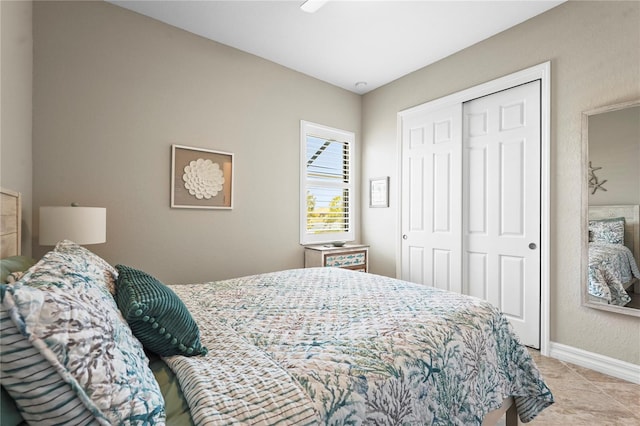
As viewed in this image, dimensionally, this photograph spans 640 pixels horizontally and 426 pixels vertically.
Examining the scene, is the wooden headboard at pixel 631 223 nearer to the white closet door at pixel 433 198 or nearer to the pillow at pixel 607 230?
the pillow at pixel 607 230

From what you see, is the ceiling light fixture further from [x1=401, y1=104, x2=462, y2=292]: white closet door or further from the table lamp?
the table lamp

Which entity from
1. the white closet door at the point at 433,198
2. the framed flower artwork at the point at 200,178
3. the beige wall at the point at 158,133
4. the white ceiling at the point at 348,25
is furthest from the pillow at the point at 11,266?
the white closet door at the point at 433,198

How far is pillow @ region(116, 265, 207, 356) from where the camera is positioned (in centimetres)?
96

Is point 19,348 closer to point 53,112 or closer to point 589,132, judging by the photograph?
point 53,112

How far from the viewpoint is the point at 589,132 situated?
2373 mm

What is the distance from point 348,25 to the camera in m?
2.82

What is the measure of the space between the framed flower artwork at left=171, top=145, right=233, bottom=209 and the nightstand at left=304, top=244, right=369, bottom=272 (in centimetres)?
110

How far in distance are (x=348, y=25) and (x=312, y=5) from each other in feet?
1.63

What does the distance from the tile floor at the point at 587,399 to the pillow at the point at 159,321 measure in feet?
6.43

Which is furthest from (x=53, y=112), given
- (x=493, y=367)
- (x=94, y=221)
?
(x=493, y=367)

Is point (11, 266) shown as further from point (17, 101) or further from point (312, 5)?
point (312, 5)

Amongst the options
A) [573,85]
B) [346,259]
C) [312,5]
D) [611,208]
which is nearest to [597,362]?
[611,208]

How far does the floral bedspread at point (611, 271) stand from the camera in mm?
2195

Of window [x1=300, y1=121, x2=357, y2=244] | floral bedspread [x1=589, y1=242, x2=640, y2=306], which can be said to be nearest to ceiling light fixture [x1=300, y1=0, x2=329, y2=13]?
window [x1=300, y1=121, x2=357, y2=244]
